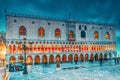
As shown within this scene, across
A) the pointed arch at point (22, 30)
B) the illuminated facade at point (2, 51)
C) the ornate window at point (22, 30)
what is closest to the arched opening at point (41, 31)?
the pointed arch at point (22, 30)

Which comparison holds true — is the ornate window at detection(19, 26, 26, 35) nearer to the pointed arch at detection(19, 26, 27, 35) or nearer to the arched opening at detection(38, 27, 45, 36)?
the pointed arch at detection(19, 26, 27, 35)

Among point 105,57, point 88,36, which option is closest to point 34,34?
point 88,36

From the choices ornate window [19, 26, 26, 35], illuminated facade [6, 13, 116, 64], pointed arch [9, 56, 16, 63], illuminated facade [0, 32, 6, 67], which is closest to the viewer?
pointed arch [9, 56, 16, 63]

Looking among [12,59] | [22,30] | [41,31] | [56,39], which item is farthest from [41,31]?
[12,59]

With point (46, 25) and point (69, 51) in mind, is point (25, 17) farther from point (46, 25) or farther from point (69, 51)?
point (69, 51)

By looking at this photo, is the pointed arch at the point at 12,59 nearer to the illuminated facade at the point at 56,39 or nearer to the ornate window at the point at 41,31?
the illuminated facade at the point at 56,39

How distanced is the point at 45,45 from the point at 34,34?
429 cm

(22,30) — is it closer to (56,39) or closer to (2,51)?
(56,39)

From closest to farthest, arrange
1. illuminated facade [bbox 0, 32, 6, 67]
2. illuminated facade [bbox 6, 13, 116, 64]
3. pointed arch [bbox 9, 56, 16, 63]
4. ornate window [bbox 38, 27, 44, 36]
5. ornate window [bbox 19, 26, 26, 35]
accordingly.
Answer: pointed arch [bbox 9, 56, 16, 63] → illuminated facade [bbox 6, 13, 116, 64] → illuminated facade [bbox 0, 32, 6, 67] → ornate window [bbox 19, 26, 26, 35] → ornate window [bbox 38, 27, 44, 36]

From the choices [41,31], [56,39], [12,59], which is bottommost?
[12,59]

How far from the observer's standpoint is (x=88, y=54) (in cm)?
5566

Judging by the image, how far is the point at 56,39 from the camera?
49.3m

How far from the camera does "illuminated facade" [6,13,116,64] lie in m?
42.8

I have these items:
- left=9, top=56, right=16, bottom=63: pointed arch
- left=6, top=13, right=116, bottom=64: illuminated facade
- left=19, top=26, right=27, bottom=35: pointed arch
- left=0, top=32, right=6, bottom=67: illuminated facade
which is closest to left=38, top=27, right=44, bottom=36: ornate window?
left=6, top=13, right=116, bottom=64: illuminated facade
